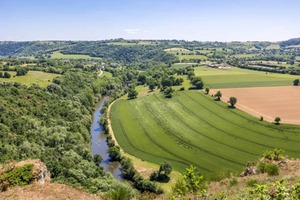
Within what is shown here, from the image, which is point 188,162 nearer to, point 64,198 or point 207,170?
point 207,170

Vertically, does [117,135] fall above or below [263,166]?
below

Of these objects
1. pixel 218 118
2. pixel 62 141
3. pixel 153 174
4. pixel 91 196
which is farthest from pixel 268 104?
pixel 91 196

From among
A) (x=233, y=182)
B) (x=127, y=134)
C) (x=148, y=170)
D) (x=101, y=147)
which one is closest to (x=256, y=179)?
(x=233, y=182)

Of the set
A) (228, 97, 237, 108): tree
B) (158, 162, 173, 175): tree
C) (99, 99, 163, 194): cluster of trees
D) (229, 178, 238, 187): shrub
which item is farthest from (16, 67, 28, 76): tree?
(229, 178, 238, 187): shrub

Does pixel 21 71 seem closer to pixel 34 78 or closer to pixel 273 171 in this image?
pixel 34 78

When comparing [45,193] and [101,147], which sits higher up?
[45,193]

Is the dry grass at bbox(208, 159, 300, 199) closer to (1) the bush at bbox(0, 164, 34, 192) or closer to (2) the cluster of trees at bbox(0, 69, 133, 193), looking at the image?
(2) the cluster of trees at bbox(0, 69, 133, 193)

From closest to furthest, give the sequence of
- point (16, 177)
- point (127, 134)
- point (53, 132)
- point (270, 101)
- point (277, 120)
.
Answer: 1. point (16, 177)
2. point (53, 132)
3. point (277, 120)
4. point (127, 134)
5. point (270, 101)
